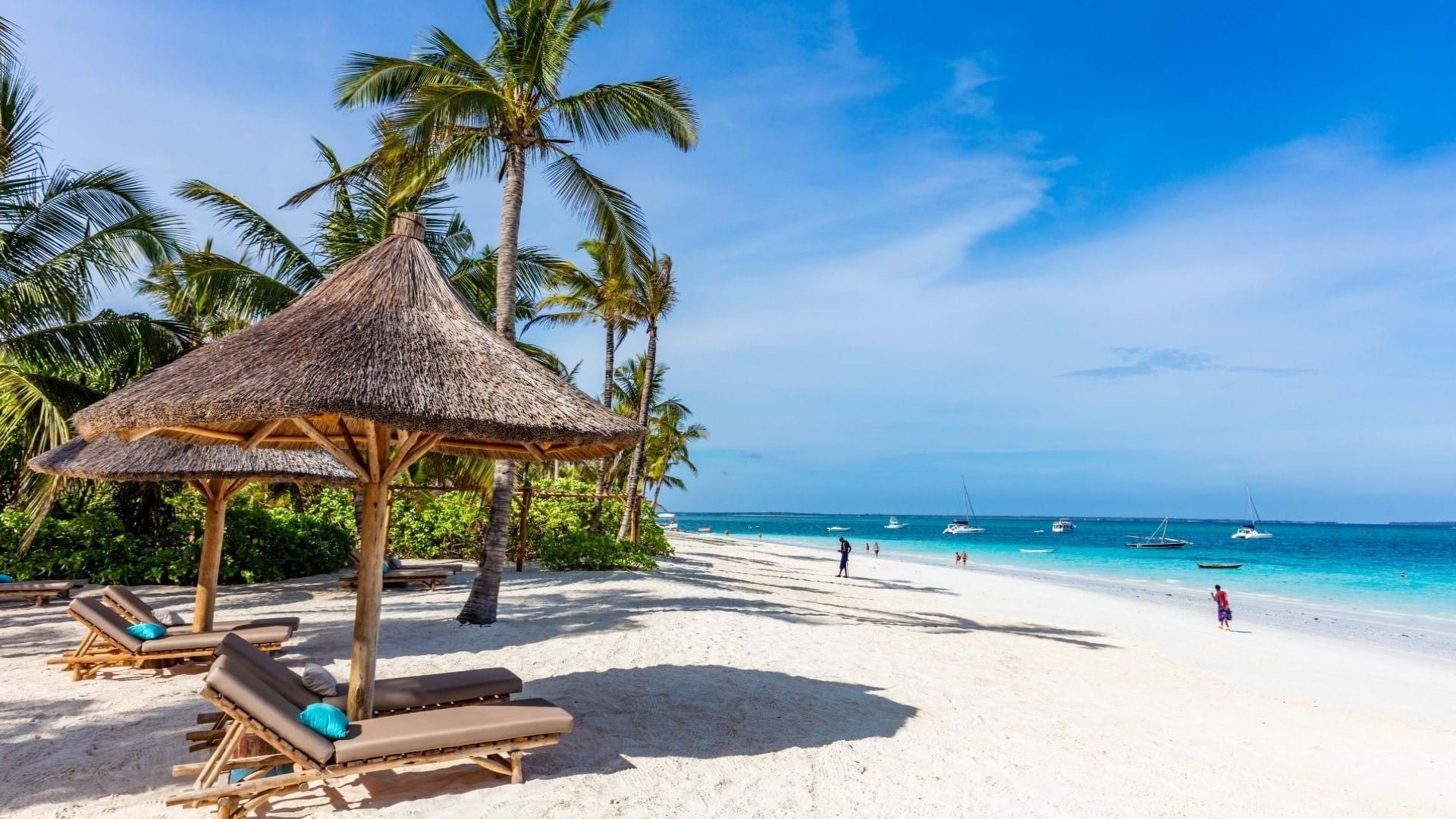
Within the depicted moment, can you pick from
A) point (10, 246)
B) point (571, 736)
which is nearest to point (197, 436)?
point (571, 736)

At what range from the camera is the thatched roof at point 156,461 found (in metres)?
7.81

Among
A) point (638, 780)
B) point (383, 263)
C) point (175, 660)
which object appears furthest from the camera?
point (175, 660)

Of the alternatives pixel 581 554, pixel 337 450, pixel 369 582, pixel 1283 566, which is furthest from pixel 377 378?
pixel 1283 566

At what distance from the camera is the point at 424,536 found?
17.2 metres

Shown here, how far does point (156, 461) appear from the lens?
7863mm

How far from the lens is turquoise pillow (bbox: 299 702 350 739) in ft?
13.6

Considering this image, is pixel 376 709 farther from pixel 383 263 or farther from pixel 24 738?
pixel 383 263

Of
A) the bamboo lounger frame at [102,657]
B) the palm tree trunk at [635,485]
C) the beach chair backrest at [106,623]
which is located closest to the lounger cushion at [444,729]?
the bamboo lounger frame at [102,657]

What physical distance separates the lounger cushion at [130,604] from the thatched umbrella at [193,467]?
0.38 metres

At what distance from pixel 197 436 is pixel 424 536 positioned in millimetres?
11976

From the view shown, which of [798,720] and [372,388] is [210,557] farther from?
[798,720]

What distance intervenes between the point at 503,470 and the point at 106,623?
14.0ft

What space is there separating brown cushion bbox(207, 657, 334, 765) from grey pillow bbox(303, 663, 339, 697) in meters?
0.92

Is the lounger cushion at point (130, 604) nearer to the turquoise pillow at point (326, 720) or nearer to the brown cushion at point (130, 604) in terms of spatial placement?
the brown cushion at point (130, 604)
